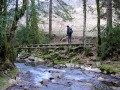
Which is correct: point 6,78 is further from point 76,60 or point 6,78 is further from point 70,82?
point 76,60

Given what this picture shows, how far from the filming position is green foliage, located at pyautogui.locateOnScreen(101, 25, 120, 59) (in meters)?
17.2

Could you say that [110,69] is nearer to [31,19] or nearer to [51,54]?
[51,54]

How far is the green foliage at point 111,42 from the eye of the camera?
Answer: 17.2 m

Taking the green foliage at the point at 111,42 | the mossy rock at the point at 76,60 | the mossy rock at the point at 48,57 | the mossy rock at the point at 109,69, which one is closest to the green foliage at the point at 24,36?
the mossy rock at the point at 48,57

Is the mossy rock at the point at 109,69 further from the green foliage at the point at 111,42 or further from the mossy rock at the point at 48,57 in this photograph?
the mossy rock at the point at 48,57

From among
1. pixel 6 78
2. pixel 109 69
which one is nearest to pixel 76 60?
pixel 109 69

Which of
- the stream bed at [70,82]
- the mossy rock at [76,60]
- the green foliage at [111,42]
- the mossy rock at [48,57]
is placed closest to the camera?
the stream bed at [70,82]

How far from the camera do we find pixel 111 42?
17.4 m

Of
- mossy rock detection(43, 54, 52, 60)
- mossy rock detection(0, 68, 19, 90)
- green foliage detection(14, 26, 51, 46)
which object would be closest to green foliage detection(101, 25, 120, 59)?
mossy rock detection(43, 54, 52, 60)

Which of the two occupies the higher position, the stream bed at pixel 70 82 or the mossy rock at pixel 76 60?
the mossy rock at pixel 76 60

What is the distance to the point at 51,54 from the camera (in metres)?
21.8

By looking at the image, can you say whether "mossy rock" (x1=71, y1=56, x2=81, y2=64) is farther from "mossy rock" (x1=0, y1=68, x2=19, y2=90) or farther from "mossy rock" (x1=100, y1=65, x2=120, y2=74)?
"mossy rock" (x1=0, y1=68, x2=19, y2=90)

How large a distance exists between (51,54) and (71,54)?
1.94 meters

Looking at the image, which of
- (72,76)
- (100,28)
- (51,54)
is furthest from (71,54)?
(72,76)
